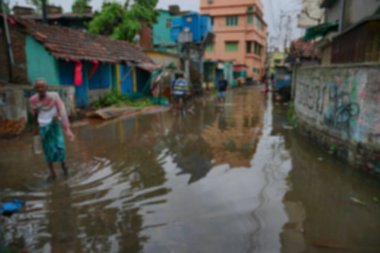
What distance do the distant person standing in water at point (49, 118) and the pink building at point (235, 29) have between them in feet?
134

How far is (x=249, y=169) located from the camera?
6.43 m

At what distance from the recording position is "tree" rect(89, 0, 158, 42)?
21.0 m

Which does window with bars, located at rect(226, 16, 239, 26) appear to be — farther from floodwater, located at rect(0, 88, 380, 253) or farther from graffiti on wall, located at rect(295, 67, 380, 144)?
floodwater, located at rect(0, 88, 380, 253)

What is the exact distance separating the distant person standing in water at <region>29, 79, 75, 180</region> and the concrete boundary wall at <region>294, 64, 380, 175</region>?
5.90 m

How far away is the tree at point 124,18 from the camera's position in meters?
21.0

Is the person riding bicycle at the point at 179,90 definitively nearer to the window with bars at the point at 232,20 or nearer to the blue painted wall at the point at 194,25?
the blue painted wall at the point at 194,25

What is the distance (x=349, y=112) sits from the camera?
6551 mm

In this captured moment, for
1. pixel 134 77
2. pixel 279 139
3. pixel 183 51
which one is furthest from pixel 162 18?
pixel 279 139

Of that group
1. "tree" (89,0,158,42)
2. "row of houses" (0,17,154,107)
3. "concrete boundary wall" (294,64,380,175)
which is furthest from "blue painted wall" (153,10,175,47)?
"concrete boundary wall" (294,64,380,175)

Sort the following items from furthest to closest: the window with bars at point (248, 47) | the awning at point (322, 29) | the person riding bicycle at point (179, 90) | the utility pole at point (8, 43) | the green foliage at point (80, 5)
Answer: the window with bars at point (248, 47) < the green foliage at point (80, 5) < the person riding bicycle at point (179, 90) < the awning at point (322, 29) < the utility pole at point (8, 43)

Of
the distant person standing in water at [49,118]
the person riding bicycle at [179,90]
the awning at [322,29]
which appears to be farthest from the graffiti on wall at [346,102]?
the person riding bicycle at [179,90]

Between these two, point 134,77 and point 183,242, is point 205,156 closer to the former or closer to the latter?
point 183,242

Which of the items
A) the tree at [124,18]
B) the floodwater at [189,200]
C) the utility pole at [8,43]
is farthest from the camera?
the tree at [124,18]

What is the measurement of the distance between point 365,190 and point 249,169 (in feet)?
7.25
